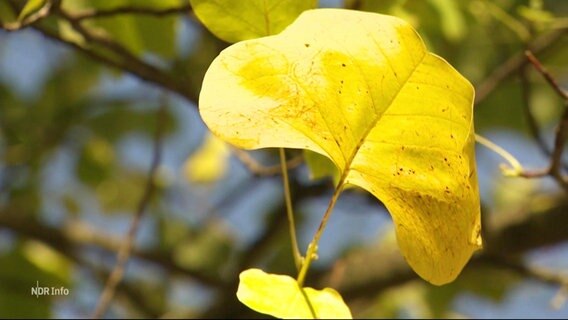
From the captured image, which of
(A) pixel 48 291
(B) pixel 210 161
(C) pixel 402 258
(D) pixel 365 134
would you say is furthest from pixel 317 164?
(B) pixel 210 161

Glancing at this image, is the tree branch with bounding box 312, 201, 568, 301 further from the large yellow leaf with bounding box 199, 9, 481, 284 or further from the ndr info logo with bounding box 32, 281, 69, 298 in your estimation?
the large yellow leaf with bounding box 199, 9, 481, 284

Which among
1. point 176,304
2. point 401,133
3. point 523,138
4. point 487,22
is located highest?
point 401,133

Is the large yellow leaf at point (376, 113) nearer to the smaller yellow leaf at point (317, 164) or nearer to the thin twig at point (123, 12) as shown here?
the smaller yellow leaf at point (317, 164)

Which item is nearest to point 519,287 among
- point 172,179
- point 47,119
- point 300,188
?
point 300,188

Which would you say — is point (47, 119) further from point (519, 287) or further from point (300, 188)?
point (519, 287)

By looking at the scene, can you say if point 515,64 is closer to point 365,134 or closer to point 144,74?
point 144,74

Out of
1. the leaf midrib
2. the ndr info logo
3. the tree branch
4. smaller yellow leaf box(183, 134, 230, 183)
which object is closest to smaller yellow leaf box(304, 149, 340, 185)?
the leaf midrib

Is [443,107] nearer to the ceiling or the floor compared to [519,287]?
nearer to the ceiling
